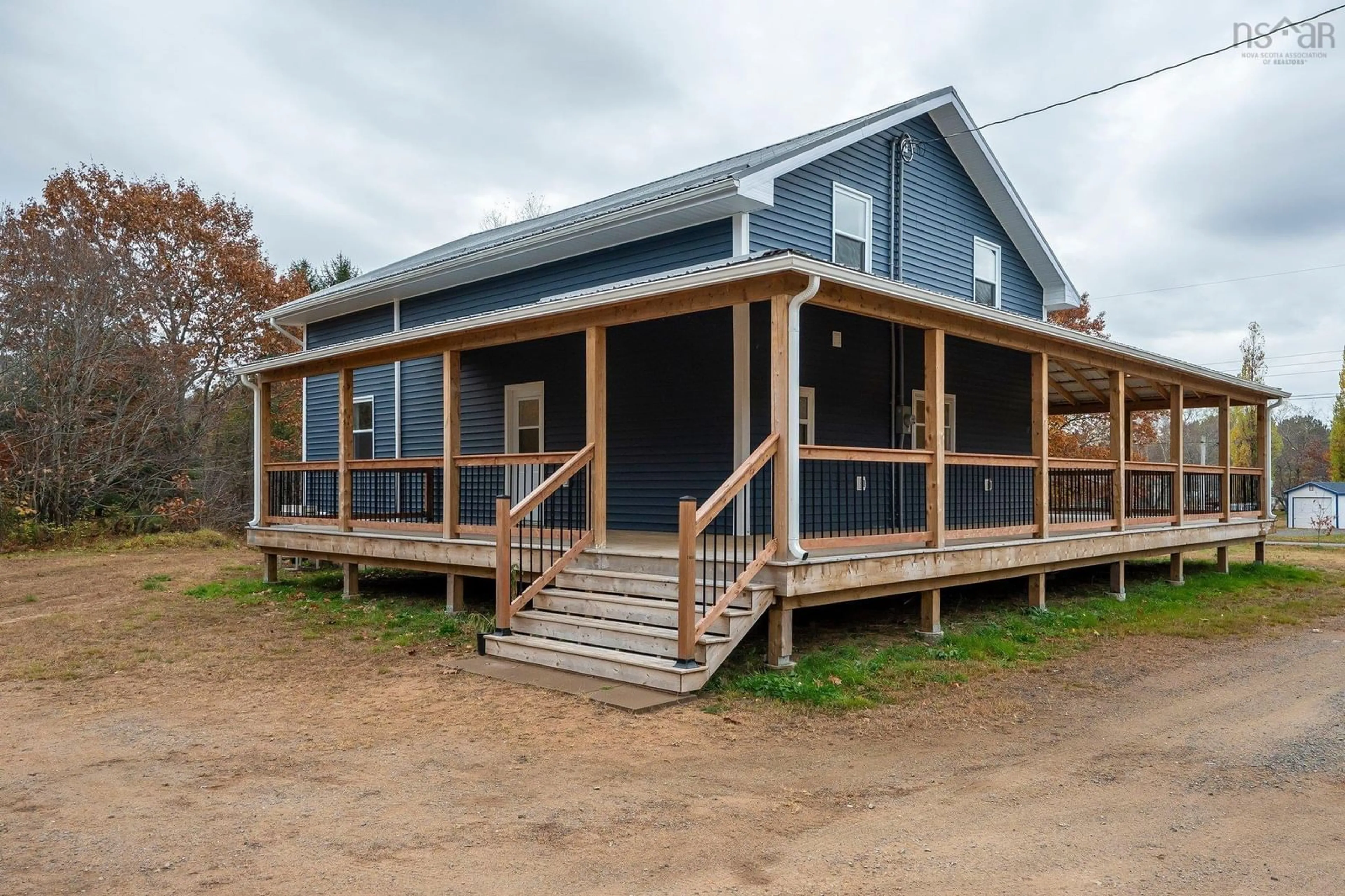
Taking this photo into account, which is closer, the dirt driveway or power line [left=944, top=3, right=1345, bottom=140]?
the dirt driveway

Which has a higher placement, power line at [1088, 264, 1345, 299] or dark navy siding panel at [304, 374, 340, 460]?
power line at [1088, 264, 1345, 299]

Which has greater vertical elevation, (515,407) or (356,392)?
(356,392)

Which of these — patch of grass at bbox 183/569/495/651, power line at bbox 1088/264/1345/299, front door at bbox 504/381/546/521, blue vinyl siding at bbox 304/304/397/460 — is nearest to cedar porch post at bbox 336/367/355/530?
patch of grass at bbox 183/569/495/651

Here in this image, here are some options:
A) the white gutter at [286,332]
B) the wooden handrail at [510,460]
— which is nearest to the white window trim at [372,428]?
the white gutter at [286,332]

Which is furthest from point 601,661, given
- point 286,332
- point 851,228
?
point 286,332

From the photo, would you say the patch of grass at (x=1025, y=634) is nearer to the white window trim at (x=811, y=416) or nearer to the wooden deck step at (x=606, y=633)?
the wooden deck step at (x=606, y=633)

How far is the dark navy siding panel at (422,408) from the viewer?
14.3 m

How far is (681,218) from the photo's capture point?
1045cm

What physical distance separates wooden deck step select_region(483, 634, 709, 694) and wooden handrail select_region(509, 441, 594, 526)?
1.02 metres

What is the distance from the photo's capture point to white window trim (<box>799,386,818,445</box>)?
35.5 ft

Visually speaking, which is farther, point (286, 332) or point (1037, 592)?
point (286, 332)

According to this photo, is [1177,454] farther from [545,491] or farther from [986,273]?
[545,491]

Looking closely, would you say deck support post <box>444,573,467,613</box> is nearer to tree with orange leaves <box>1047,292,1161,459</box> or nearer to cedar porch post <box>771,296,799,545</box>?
cedar porch post <box>771,296,799,545</box>

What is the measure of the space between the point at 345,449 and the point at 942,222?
8.99 meters
